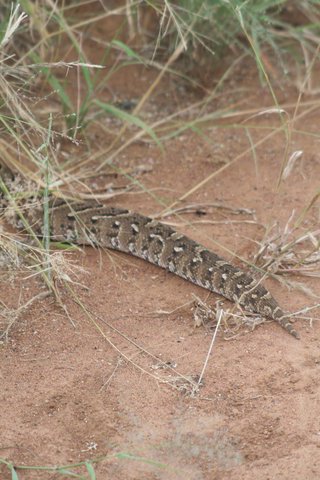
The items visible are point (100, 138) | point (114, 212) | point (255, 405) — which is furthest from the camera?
point (100, 138)

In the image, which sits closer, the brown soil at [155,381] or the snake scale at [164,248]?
the brown soil at [155,381]

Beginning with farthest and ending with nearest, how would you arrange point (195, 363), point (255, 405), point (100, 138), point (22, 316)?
point (100, 138)
point (22, 316)
point (195, 363)
point (255, 405)

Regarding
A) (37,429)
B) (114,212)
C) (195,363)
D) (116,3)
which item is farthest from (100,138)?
(37,429)

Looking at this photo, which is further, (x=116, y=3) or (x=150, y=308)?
(x=116, y=3)

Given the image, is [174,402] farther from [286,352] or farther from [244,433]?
[286,352]
